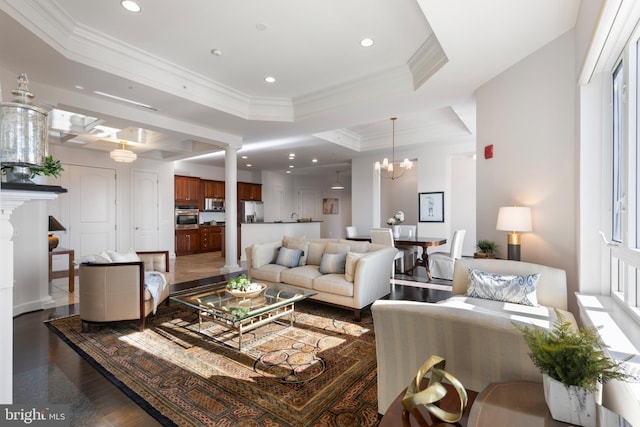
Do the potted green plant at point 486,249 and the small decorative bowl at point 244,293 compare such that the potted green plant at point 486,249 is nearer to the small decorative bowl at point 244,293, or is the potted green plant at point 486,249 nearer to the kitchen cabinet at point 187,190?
the small decorative bowl at point 244,293

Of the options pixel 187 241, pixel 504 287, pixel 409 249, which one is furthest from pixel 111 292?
pixel 187 241

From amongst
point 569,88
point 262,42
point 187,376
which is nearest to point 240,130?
point 262,42

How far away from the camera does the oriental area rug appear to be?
1.89 meters

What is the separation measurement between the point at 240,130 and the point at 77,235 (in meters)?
4.53

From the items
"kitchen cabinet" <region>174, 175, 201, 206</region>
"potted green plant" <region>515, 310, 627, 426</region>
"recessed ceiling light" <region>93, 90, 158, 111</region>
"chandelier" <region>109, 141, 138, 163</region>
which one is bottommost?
"potted green plant" <region>515, 310, 627, 426</region>

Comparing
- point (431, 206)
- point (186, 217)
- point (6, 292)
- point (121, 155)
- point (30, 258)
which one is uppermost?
point (121, 155)

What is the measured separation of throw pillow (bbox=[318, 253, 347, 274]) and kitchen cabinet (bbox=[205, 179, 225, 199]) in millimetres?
6755

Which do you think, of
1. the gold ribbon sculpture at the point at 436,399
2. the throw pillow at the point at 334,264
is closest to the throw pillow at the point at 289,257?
the throw pillow at the point at 334,264

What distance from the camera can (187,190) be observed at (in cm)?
910

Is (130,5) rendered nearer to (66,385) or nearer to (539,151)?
(66,385)

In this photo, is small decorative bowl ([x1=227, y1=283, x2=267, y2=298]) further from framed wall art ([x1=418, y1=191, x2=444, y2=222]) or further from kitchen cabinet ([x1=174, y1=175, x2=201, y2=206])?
kitchen cabinet ([x1=174, y1=175, x2=201, y2=206])

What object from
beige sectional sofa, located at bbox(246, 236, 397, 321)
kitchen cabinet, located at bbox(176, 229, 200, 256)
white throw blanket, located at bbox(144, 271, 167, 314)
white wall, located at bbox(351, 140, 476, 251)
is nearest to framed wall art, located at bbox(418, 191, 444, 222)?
white wall, located at bbox(351, 140, 476, 251)

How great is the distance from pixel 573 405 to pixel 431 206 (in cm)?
644

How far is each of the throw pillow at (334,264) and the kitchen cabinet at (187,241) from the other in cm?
618
